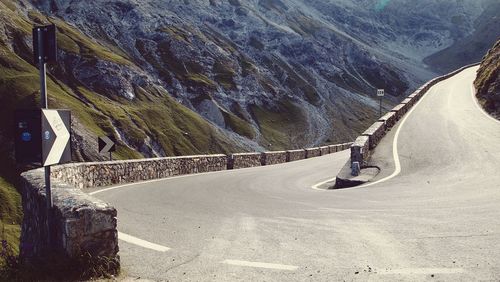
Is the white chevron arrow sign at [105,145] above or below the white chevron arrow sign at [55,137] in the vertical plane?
below

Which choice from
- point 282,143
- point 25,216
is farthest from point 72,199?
point 282,143

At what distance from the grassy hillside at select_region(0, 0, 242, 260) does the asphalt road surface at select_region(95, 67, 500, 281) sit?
68778 mm

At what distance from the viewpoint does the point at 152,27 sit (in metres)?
141

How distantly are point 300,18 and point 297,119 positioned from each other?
293 ft

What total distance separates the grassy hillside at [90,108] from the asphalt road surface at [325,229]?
68778 mm

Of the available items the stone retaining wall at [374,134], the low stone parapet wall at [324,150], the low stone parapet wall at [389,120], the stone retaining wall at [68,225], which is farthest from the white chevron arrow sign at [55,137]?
the low stone parapet wall at [324,150]

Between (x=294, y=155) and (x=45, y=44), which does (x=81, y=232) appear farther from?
(x=294, y=155)

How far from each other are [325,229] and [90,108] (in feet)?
308

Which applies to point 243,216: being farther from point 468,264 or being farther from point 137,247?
point 468,264

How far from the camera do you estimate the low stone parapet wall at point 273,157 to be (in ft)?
121

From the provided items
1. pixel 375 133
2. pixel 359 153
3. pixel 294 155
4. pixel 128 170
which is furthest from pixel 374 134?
pixel 294 155

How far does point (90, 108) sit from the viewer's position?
313ft

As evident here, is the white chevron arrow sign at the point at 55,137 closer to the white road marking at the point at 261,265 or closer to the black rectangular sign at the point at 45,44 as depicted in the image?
the black rectangular sign at the point at 45,44

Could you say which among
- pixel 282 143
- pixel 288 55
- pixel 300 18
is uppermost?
pixel 300 18
